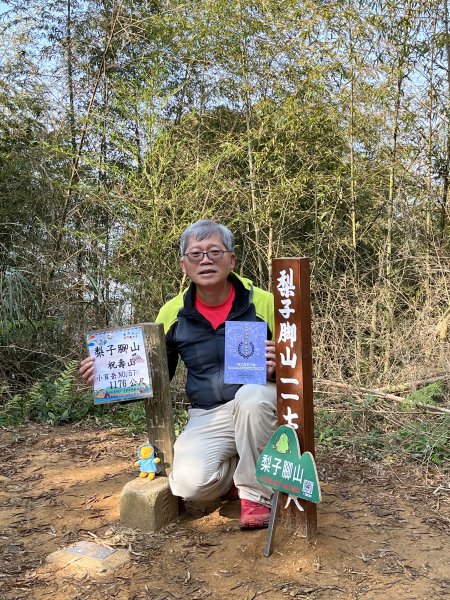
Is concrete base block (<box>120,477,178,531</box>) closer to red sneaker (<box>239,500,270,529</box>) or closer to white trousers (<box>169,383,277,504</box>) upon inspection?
white trousers (<box>169,383,277,504</box>)

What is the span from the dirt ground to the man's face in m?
1.09

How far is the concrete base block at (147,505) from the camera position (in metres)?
2.32

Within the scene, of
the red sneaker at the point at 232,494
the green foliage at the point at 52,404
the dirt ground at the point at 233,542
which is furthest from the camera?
the green foliage at the point at 52,404

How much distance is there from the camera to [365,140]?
4957mm

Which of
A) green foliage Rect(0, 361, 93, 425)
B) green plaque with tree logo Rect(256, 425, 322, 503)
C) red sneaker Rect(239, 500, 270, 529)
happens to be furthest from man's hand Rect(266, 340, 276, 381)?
green foliage Rect(0, 361, 93, 425)

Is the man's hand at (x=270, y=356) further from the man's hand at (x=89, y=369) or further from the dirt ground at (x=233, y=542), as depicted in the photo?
the man's hand at (x=89, y=369)

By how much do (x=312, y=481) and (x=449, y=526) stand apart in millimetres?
833

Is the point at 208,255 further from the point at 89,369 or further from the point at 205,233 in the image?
the point at 89,369

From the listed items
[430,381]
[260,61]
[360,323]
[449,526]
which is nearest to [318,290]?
[360,323]

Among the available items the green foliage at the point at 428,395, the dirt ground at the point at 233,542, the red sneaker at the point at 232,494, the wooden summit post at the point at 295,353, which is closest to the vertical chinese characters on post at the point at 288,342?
the wooden summit post at the point at 295,353

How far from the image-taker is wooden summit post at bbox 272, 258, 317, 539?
2.08 metres

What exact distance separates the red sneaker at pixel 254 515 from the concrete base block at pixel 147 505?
0.34 m

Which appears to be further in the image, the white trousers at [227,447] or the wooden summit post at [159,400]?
the wooden summit post at [159,400]

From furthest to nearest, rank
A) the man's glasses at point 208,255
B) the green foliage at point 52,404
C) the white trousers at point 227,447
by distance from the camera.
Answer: the green foliage at point 52,404
the man's glasses at point 208,255
the white trousers at point 227,447
